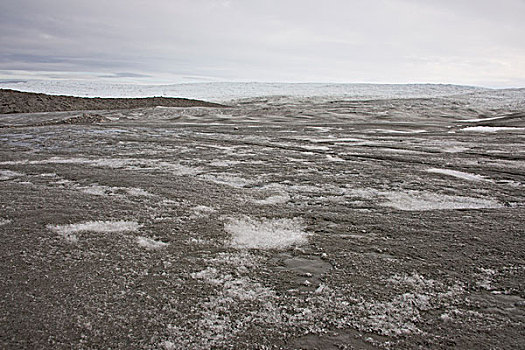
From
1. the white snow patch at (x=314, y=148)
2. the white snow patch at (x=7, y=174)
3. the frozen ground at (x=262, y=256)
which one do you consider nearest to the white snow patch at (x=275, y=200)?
the frozen ground at (x=262, y=256)

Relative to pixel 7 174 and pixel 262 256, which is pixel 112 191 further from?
pixel 262 256

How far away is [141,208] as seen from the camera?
2.85 meters

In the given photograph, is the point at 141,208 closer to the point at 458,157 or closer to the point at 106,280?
the point at 106,280

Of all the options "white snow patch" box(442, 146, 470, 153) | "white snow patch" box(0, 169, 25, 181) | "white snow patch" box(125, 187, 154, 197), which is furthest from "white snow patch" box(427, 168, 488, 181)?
"white snow patch" box(0, 169, 25, 181)

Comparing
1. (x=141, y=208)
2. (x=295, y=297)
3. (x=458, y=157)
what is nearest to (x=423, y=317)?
(x=295, y=297)

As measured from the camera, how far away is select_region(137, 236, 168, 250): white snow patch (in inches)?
85.5

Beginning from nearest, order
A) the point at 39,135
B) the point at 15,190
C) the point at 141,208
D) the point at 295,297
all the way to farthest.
Result: the point at 295,297, the point at 141,208, the point at 15,190, the point at 39,135

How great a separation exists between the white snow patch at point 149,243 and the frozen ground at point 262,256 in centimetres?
1

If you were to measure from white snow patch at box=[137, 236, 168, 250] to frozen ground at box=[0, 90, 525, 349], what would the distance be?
0.01 meters

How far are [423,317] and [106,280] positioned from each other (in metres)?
1.37

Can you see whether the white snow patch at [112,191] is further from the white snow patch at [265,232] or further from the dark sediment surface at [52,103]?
the dark sediment surface at [52,103]

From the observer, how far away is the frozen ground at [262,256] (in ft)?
4.79

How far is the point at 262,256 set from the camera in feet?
6.84

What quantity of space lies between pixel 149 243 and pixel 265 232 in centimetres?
69
